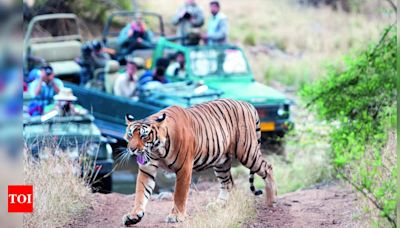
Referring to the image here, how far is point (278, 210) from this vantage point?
9.11 meters

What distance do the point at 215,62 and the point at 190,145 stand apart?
6.77 meters

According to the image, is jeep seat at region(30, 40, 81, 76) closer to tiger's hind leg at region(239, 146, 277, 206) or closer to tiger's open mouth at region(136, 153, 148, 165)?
tiger's hind leg at region(239, 146, 277, 206)

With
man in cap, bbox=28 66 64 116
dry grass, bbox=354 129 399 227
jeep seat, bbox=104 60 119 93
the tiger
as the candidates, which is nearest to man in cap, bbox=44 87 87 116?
man in cap, bbox=28 66 64 116

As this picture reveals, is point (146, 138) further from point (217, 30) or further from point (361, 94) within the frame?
point (217, 30)

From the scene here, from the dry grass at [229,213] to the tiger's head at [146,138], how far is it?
708mm

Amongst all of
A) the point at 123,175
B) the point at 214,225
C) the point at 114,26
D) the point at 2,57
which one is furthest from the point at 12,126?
the point at 114,26

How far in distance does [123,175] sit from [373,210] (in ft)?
22.1

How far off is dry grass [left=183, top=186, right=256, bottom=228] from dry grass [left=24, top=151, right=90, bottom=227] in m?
1.24

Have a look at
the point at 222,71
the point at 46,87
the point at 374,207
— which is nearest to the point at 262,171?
the point at 374,207

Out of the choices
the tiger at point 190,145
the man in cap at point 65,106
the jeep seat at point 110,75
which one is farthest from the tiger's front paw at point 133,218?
the jeep seat at point 110,75

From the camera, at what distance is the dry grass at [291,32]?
71.0 feet

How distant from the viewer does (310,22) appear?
28.8m

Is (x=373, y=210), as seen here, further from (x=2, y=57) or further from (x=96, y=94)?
(x=96, y=94)

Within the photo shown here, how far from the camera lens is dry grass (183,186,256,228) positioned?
774 cm
